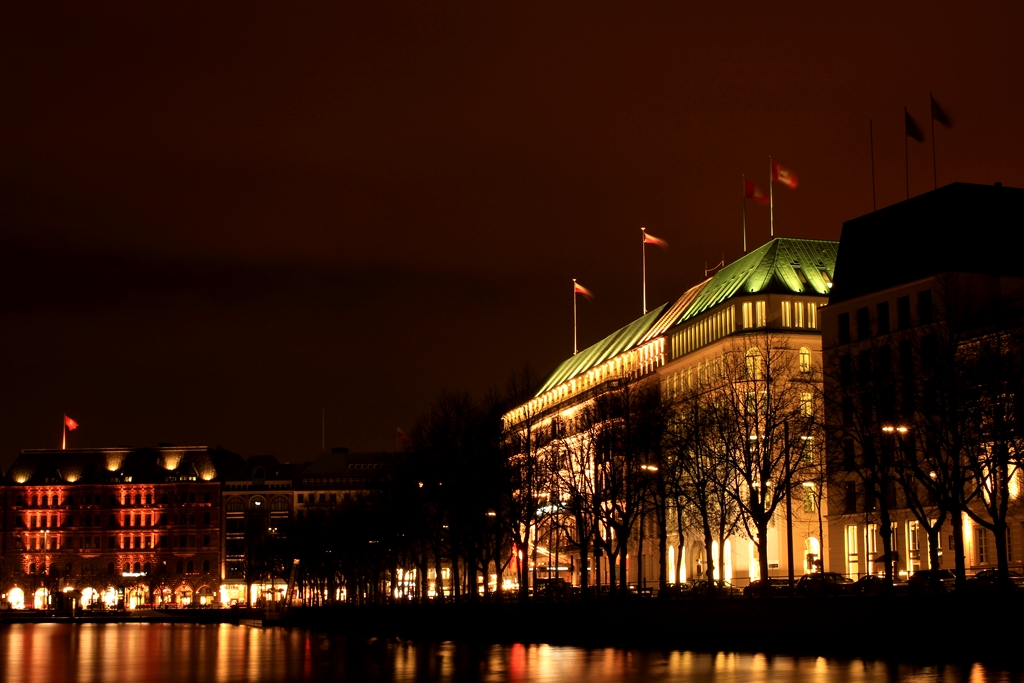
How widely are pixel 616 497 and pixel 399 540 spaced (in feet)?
125

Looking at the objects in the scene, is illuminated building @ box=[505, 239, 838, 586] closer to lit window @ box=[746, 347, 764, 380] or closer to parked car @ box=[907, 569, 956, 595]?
lit window @ box=[746, 347, 764, 380]

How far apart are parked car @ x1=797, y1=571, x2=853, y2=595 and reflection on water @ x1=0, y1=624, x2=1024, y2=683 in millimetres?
11042

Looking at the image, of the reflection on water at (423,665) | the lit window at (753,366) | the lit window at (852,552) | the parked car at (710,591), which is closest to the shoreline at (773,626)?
the reflection on water at (423,665)

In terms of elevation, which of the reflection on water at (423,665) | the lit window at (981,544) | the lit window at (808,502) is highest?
the lit window at (808,502)

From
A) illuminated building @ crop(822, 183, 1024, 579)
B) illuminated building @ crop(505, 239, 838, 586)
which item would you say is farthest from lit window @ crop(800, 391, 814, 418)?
illuminated building @ crop(822, 183, 1024, 579)

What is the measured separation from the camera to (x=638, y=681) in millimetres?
51562

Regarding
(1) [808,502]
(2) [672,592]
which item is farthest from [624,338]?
(2) [672,592]

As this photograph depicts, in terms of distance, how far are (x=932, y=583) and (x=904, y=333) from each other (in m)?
38.9

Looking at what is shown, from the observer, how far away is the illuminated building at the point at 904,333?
81.4 metres

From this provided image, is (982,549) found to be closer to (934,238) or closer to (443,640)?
(934,238)

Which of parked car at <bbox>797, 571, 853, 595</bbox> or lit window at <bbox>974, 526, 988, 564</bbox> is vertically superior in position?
lit window at <bbox>974, 526, 988, 564</bbox>

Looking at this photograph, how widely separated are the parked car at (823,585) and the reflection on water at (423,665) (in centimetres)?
1104

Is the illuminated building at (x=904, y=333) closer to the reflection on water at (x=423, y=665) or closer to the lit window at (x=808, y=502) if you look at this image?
the lit window at (x=808, y=502)

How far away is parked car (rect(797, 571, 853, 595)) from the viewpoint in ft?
250
